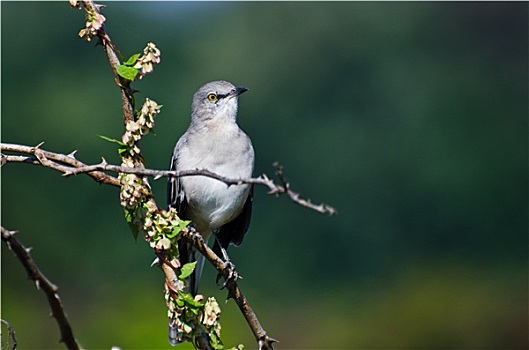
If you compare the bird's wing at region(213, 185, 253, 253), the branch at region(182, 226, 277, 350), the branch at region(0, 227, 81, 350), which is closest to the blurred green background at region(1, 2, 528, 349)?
the bird's wing at region(213, 185, 253, 253)

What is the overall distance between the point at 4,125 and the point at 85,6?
16651 mm

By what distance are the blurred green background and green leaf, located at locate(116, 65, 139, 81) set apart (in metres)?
6.41

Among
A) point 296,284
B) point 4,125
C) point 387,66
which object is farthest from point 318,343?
point 387,66

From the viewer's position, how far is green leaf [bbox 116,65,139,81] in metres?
2.19

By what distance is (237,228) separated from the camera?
14.1 feet

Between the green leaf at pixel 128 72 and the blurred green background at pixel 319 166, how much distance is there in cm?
641

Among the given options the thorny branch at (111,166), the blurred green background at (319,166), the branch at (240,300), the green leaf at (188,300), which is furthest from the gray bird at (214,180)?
the blurred green background at (319,166)

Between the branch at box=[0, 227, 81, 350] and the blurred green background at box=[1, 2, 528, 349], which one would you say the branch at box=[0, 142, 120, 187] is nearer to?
the branch at box=[0, 227, 81, 350]

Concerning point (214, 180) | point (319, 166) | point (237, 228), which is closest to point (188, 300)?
point (214, 180)

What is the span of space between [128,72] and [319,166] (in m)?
20.6

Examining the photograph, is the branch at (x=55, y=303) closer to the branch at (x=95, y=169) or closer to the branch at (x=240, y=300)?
the branch at (x=95, y=169)

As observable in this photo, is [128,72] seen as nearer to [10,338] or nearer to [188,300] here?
[188,300]

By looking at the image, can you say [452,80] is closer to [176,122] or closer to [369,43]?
[369,43]

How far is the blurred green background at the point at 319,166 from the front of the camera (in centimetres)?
1401
